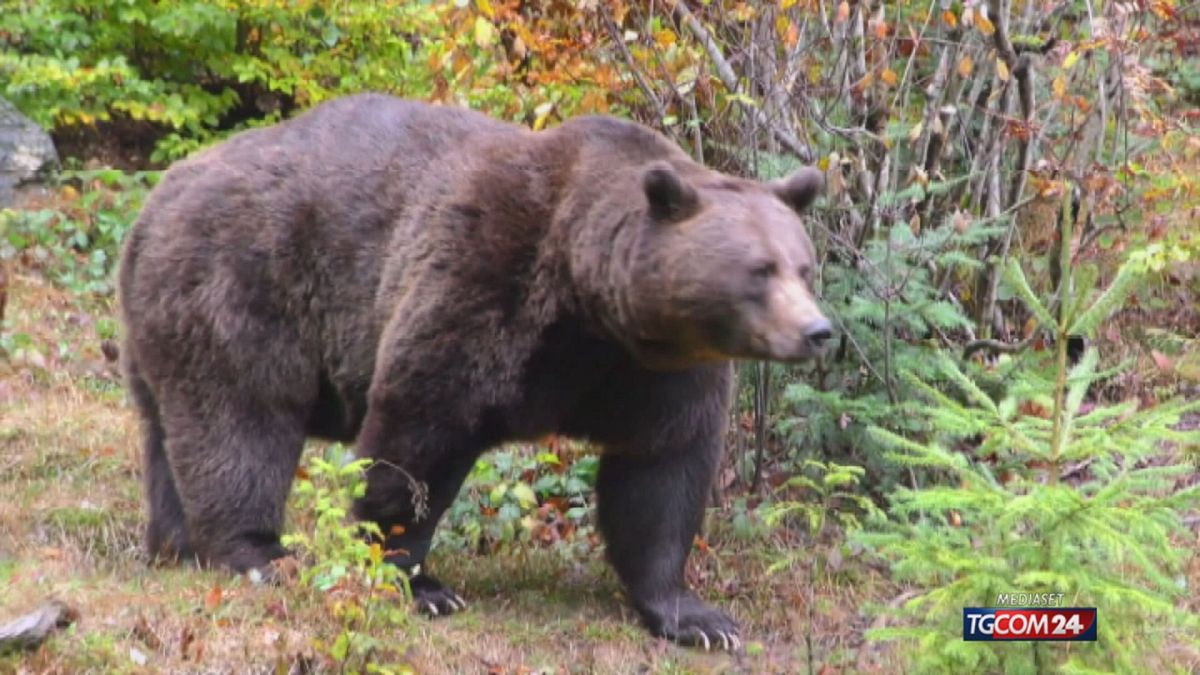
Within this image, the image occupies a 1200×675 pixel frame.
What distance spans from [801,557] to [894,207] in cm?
179

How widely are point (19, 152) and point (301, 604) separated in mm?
8127

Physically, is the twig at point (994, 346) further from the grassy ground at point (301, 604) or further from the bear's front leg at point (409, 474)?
the bear's front leg at point (409, 474)

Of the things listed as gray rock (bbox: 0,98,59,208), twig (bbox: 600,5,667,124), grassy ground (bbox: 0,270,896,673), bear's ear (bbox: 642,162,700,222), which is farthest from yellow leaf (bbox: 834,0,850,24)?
gray rock (bbox: 0,98,59,208)

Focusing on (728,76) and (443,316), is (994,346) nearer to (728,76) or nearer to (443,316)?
(728,76)

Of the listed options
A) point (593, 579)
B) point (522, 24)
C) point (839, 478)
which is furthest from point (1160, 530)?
point (522, 24)

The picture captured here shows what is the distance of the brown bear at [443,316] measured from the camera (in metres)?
5.61

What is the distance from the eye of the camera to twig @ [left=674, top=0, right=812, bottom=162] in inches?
286

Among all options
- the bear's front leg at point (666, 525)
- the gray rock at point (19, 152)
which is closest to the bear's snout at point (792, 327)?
the bear's front leg at point (666, 525)

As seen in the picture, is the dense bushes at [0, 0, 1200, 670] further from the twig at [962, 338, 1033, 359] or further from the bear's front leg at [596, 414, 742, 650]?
the bear's front leg at [596, 414, 742, 650]

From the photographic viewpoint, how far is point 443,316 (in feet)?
19.7

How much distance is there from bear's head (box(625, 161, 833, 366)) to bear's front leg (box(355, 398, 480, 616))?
0.86 meters

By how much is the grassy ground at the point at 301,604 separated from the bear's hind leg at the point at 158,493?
15 cm

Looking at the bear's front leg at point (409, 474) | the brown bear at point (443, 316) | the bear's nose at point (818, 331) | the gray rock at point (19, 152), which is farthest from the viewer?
the gray rock at point (19, 152)

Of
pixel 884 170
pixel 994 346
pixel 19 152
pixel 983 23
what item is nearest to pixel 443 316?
pixel 884 170
